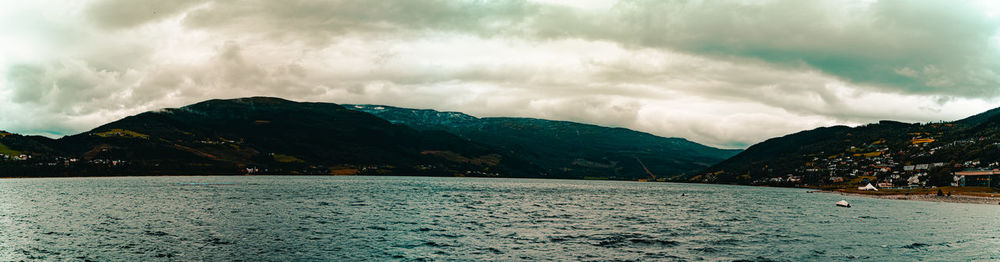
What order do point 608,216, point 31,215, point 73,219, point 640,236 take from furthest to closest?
1. point 608,216
2. point 31,215
3. point 73,219
4. point 640,236

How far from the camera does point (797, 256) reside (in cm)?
5656

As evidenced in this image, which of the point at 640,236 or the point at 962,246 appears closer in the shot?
the point at 962,246

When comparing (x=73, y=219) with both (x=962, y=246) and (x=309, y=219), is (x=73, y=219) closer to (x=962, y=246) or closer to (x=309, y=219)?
(x=309, y=219)

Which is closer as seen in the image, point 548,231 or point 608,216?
point 548,231

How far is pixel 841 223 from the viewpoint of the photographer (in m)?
93.1

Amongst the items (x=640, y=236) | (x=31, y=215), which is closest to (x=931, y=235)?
(x=640, y=236)

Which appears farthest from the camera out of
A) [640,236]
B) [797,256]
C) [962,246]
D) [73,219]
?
[73,219]

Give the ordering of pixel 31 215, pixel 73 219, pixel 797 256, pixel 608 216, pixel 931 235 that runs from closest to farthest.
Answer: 1. pixel 797 256
2. pixel 931 235
3. pixel 73 219
4. pixel 31 215
5. pixel 608 216

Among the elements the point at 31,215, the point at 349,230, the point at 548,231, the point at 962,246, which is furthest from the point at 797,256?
the point at 31,215

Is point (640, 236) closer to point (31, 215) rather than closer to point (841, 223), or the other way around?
point (841, 223)

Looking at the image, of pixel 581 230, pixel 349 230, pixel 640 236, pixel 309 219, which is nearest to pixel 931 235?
pixel 640 236

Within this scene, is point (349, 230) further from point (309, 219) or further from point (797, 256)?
point (797, 256)

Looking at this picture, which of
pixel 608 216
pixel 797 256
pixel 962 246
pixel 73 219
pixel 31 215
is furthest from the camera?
pixel 608 216

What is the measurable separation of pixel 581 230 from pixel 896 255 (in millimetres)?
34174
